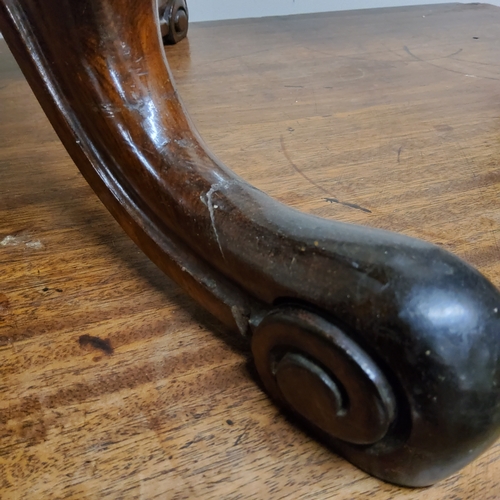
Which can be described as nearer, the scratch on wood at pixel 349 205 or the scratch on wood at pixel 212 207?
the scratch on wood at pixel 212 207

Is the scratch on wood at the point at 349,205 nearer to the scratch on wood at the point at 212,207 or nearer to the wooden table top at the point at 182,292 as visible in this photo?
the wooden table top at the point at 182,292

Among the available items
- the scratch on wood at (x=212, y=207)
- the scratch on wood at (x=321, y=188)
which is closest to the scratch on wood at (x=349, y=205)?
the scratch on wood at (x=321, y=188)

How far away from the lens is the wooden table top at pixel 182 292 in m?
0.33

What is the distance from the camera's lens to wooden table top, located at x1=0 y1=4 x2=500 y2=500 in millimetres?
328

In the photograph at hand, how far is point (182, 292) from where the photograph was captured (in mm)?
462

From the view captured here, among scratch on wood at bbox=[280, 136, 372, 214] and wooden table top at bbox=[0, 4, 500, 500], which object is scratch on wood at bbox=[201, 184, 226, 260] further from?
→ scratch on wood at bbox=[280, 136, 372, 214]

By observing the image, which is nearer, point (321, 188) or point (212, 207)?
point (212, 207)

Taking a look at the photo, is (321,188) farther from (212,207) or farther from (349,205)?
(212,207)

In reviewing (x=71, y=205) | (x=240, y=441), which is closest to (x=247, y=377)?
(x=240, y=441)

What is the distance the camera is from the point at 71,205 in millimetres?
564

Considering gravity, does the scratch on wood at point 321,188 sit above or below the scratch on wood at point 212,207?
below

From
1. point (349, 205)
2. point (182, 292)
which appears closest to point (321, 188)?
point (349, 205)

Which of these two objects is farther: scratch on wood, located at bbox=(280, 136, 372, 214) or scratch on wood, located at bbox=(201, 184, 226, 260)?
scratch on wood, located at bbox=(280, 136, 372, 214)

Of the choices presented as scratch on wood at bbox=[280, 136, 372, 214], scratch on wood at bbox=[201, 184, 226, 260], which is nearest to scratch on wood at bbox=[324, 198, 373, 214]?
scratch on wood at bbox=[280, 136, 372, 214]
